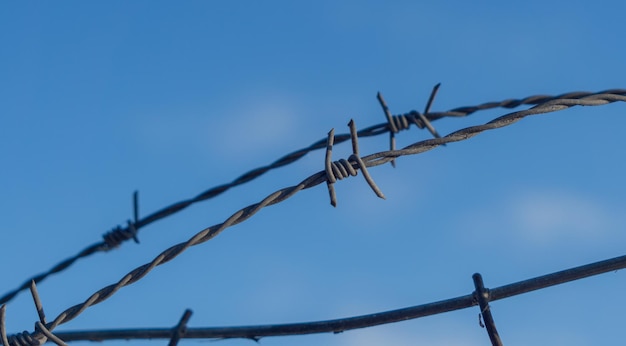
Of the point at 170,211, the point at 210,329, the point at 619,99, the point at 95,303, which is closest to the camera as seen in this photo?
the point at 95,303

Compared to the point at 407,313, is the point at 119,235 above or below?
above

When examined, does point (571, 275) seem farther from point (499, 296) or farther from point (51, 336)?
point (51, 336)

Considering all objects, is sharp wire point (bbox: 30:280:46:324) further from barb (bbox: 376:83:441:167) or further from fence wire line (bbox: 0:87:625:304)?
barb (bbox: 376:83:441:167)

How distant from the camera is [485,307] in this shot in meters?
2.50

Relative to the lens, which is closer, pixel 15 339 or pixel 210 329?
pixel 15 339

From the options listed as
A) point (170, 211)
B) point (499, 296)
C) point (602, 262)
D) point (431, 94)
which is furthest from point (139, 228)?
point (602, 262)

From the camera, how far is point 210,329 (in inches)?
115

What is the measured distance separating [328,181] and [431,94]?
881 mm

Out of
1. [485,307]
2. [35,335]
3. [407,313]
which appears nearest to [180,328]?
[35,335]

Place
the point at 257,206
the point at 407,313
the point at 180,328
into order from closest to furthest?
the point at 257,206 → the point at 407,313 → the point at 180,328

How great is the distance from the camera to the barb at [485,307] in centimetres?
246

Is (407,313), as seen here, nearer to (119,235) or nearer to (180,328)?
(180,328)

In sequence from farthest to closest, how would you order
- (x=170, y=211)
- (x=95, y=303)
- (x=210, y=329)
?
(x=170, y=211) < (x=210, y=329) < (x=95, y=303)

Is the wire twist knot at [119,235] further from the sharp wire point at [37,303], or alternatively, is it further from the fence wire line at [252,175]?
the sharp wire point at [37,303]
